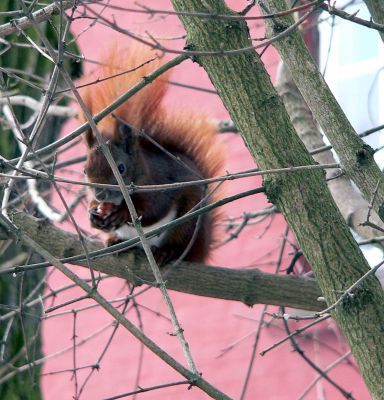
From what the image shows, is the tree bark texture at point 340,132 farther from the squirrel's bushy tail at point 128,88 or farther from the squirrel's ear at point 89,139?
the squirrel's ear at point 89,139

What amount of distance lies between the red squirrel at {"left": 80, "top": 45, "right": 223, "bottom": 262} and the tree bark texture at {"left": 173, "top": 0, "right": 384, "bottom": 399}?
741 mm

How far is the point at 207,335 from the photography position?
180 inches

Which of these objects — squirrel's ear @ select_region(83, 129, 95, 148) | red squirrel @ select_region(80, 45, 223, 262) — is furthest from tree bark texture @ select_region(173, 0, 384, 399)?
squirrel's ear @ select_region(83, 129, 95, 148)

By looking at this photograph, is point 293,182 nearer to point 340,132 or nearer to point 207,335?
point 340,132

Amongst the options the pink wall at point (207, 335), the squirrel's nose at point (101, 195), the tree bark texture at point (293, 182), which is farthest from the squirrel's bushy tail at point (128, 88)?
the pink wall at point (207, 335)

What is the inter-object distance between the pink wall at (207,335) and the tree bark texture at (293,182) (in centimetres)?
222

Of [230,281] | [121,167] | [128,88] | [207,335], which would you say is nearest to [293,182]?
[230,281]

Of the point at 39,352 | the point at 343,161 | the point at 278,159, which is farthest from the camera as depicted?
the point at 39,352

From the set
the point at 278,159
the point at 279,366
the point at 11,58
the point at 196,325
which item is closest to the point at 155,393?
the point at 196,325

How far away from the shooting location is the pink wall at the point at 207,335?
4.33m

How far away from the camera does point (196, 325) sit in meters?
4.62

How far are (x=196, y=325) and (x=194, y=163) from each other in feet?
5.69

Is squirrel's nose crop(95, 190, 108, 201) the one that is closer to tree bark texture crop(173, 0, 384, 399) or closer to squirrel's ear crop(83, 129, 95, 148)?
squirrel's ear crop(83, 129, 95, 148)

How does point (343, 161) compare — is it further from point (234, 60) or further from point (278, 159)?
point (234, 60)
